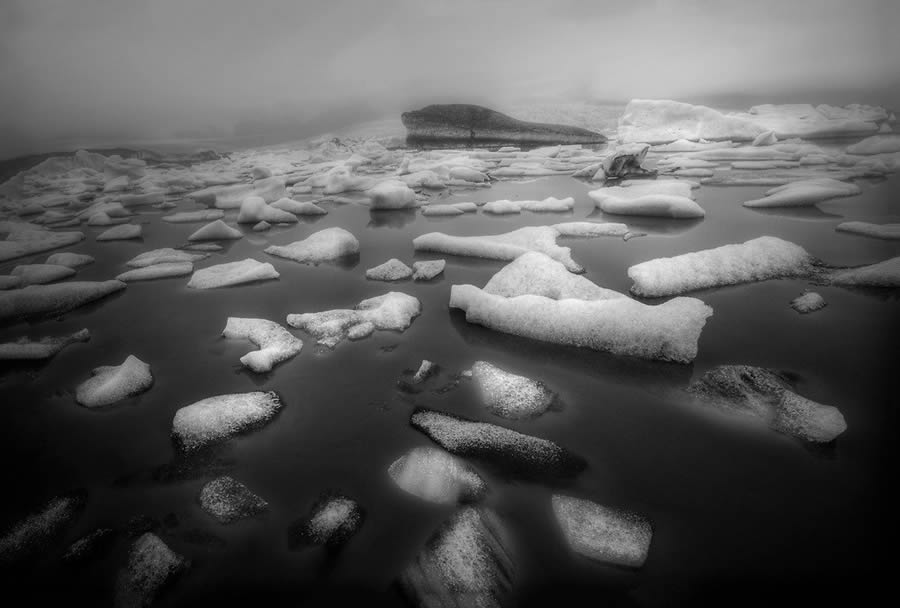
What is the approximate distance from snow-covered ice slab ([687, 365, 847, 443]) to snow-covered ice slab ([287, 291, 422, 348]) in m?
1.12

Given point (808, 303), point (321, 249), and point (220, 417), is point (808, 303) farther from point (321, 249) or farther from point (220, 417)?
point (321, 249)

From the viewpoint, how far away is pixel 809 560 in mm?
749

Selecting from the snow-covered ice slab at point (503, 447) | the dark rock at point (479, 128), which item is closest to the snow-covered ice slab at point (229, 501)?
the snow-covered ice slab at point (503, 447)

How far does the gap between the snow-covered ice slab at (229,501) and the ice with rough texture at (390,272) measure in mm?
1405

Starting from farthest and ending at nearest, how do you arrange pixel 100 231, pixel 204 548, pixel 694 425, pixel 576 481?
pixel 100 231 → pixel 694 425 → pixel 576 481 → pixel 204 548

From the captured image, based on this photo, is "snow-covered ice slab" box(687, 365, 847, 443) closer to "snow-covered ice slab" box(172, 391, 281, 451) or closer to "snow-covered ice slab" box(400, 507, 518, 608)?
"snow-covered ice slab" box(400, 507, 518, 608)

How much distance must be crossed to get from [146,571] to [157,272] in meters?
2.26

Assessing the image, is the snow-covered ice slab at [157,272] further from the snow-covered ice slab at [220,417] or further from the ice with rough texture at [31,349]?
the snow-covered ice slab at [220,417]

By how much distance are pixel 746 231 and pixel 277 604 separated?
10.8 feet

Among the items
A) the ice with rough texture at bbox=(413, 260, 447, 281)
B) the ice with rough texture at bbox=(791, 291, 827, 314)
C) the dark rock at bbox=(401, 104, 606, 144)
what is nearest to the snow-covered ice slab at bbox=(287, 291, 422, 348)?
the ice with rough texture at bbox=(413, 260, 447, 281)

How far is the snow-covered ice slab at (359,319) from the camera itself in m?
1.67

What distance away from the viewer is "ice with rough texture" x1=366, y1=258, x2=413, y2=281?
88.7 inches

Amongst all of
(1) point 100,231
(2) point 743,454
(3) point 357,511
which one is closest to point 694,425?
(2) point 743,454

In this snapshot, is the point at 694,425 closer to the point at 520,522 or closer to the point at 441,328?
the point at 520,522
